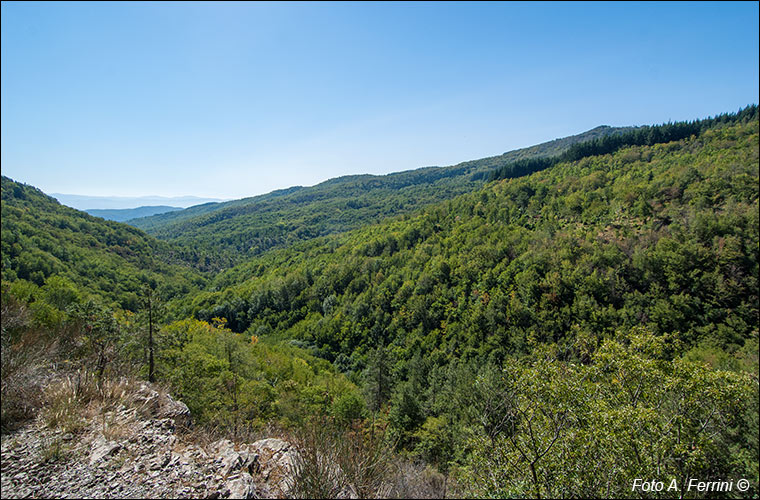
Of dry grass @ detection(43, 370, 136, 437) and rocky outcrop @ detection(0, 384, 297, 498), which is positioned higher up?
dry grass @ detection(43, 370, 136, 437)

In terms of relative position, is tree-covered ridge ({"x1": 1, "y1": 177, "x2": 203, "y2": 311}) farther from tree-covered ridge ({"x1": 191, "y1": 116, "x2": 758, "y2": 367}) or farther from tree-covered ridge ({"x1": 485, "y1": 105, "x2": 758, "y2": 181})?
tree-covered ridge ({"x1": 485, "y1": 105, "x2": 758, "y2": 181})

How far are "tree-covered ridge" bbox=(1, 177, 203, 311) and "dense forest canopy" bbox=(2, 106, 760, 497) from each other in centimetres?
80

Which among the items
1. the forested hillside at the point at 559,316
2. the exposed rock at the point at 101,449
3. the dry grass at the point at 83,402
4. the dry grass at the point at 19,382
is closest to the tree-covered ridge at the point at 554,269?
the forested hillside at the point at 559,316

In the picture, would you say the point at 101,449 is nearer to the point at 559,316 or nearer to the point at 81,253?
the point at 559,316

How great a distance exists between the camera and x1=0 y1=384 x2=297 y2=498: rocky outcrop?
443 centimetres

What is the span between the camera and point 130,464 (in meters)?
4.96

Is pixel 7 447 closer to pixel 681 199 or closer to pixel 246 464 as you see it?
pixel 246 464

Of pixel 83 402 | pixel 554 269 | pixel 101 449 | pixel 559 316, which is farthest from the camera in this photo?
pixel 554 269

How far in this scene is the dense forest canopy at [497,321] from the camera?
7.59m


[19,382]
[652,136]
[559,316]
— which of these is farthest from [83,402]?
[652,136]

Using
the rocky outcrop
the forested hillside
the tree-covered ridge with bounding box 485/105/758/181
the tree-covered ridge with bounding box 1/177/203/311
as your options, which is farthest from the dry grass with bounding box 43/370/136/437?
the tree-covered ridge with bounding box 485/105/758/181

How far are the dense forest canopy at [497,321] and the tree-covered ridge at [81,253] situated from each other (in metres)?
0.80

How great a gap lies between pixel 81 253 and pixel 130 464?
10444 cm

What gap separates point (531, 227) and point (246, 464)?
77.2 m
